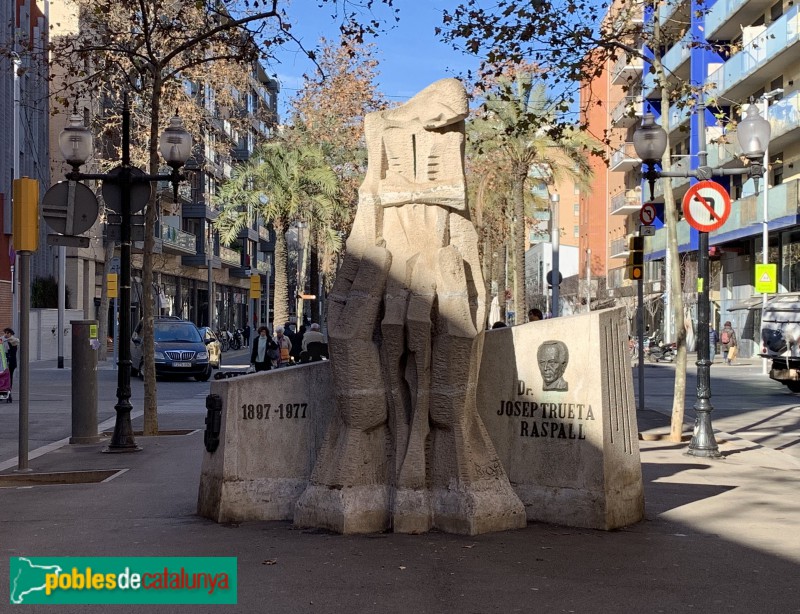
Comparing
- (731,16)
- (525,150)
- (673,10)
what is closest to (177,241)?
(525,150)

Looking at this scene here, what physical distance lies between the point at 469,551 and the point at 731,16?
40964mm

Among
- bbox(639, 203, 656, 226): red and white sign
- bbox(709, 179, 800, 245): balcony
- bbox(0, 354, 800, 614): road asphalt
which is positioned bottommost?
bbox(0, 354, 800, 614): road asphalt

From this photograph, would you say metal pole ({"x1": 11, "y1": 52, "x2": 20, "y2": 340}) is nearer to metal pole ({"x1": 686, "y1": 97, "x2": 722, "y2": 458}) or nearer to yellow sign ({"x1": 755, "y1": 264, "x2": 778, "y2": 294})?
yellow sign ({"x1": 755, "y1": 264, "x2": 778, "y2": 294})

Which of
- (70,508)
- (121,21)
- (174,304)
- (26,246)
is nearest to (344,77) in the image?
(121,21)

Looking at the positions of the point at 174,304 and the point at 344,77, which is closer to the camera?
the point at 344,77

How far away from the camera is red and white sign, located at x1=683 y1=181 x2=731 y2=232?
46.1 feet

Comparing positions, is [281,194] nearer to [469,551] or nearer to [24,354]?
[24,354]

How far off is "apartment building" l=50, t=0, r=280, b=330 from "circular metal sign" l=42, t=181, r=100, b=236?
64.5 ft

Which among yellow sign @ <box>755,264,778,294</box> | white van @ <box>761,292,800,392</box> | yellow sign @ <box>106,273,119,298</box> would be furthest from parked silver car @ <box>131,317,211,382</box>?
yellow sign @ <box>755,264,778,294</box>

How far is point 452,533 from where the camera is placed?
25.5 ft

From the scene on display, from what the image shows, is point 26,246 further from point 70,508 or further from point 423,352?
point 423,352

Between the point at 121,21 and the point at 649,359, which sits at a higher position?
the point at 121,21

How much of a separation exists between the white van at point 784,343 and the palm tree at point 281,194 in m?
17.7

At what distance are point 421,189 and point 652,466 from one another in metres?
5.83
